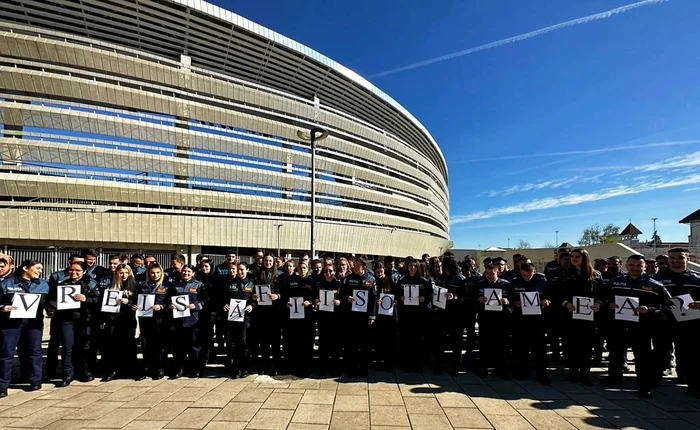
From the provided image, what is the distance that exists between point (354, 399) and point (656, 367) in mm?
4586

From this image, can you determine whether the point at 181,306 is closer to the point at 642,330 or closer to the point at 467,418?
the point at 467,418

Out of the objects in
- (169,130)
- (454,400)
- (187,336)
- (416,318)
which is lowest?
(454,400)

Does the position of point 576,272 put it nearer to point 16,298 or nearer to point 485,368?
point 485,368

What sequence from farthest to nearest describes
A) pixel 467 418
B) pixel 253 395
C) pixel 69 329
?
pixel 69 329 → pixel 253 395 → pixel 467 418

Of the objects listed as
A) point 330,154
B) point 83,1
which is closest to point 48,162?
point 83,1

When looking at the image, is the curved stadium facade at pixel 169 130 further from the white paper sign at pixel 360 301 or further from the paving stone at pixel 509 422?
the paving stone at pixel 509 422

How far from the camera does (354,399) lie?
5238mm

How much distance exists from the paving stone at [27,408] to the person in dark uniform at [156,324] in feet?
4.31

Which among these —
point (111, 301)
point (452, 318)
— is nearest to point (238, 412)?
point (111, 301)

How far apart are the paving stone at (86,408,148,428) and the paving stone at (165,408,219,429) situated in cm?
55

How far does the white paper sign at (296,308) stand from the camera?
6.48 meters

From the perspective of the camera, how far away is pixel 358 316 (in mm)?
6633

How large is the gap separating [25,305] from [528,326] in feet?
25.4

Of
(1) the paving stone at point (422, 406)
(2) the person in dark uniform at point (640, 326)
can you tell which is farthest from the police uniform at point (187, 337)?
(2) the person in dark uniform at point (640, 326)
